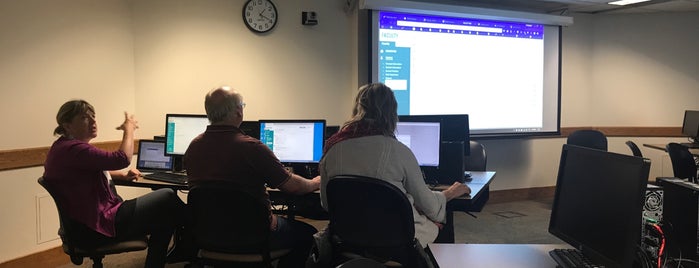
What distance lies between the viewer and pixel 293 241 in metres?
2.34

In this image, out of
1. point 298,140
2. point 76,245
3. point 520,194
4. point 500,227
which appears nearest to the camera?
point 76,245

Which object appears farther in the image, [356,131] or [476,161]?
[476,161]

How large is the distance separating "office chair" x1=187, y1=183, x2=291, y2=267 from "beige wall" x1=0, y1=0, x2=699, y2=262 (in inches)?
69.2

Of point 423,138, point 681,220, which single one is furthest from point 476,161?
point 681,220

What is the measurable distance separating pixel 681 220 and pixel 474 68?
362cm

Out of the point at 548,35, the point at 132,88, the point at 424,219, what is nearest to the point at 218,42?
the point at 132,88

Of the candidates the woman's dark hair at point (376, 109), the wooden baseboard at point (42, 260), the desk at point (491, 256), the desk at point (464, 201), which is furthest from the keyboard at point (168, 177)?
the desk at point (491, 256)

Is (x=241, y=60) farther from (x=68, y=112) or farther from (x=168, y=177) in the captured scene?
(x=68, y=112)

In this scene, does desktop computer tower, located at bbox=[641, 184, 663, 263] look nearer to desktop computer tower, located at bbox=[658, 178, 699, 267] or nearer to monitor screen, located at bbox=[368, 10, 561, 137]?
desktop computer tower, located at bbox=[658, 178, 699, 267]

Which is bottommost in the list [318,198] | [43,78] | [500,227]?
[500,227]

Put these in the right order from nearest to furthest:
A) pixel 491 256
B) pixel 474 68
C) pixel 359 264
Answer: pixel 359 264, pixel 491 256, pixel 474 68

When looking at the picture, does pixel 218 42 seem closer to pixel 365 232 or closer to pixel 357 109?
pixel 357 109

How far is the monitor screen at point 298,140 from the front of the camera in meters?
3.03

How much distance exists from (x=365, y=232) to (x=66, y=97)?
265 cm
